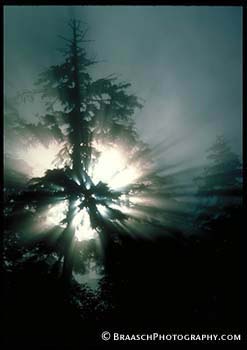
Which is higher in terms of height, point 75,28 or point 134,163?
point 75,28

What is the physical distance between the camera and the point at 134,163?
43.3 feet

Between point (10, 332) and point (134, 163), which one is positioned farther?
point (134, 163)

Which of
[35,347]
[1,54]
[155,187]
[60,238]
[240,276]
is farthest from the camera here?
[155,187]

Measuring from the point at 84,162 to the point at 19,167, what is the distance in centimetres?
437

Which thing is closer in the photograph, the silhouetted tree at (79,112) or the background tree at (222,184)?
the silhouetted tree at (79,112)

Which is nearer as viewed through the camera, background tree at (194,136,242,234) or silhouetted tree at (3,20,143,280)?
silhouetted tree at (3,20,143,280)

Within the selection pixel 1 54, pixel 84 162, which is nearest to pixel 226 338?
pixel 84 162

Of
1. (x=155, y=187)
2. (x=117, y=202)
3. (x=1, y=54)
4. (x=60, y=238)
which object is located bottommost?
(x=60, y=238)

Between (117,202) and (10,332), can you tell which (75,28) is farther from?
(10,332)

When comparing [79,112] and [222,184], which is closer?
[79,112]

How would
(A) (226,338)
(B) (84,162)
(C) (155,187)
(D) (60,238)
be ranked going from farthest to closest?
1. (B) (84,162)
2. (C) (155,187)
3. (D) (60,238)
4. (A) (226,338)

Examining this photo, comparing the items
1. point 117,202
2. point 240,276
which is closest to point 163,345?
point 240,276
